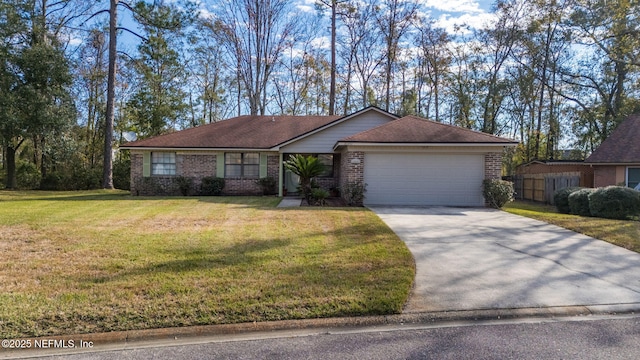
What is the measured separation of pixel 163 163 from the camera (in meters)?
18.1

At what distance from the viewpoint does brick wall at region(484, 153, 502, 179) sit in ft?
44.6

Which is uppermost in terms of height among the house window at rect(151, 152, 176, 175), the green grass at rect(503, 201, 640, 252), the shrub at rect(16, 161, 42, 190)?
the house window at rect(151, 152, 176, 175)

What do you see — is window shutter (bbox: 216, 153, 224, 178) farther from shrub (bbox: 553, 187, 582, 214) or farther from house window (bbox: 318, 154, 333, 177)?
shrub (bbox: 553, 187, 582, 214)

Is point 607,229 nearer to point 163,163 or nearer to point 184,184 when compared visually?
point 184,184

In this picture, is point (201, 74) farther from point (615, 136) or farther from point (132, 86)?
point (615, 136)

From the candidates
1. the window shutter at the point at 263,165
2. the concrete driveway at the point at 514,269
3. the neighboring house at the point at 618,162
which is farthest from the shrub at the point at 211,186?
the neighboring house at the point at 618,162

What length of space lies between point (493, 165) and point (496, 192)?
3.53 feet

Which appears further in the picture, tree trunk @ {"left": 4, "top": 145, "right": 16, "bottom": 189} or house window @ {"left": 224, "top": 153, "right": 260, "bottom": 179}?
tree trunk @ {"left": 4, "top": 145, "right": 16, "bottom": 189}

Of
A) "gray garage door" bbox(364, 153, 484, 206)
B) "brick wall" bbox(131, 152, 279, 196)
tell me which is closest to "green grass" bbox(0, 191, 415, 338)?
"gray garage door" bbox(364, 153, 484, 206)

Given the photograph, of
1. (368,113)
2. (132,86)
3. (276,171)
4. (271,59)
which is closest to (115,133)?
(132,86)

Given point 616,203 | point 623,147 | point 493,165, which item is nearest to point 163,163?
point 493,165

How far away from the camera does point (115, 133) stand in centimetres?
3039

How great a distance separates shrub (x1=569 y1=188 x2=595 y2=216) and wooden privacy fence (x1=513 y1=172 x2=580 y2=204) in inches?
173

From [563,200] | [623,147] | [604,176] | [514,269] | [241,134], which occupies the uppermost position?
[241,134]
